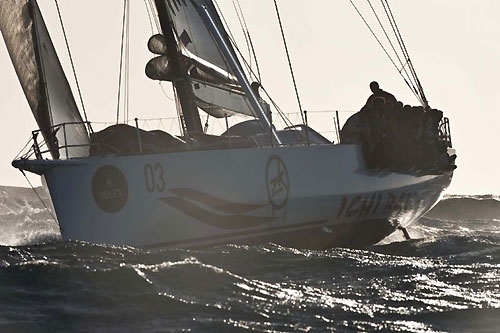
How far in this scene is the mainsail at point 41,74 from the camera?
570 inches

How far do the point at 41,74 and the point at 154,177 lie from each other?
7.99 ft

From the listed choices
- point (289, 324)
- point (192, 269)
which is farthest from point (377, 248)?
point (289, 324)

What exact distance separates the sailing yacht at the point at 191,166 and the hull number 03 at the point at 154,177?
16 millimetres

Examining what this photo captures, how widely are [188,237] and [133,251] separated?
5.71ft

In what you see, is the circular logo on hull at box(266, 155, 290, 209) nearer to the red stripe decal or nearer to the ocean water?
the red stripe decal

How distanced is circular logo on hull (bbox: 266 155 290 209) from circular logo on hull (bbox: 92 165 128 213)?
260cm

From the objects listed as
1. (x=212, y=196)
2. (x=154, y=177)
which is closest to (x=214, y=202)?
(x=212, y=196)

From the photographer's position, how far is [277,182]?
15.4 meters

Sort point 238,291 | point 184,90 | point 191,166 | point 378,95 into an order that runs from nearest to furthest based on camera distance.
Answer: point 238,291
point 191,166
point 184,90
point 378,95

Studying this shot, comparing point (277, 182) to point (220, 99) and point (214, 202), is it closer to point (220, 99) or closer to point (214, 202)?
point (214, 202)

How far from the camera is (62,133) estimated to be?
563 inches

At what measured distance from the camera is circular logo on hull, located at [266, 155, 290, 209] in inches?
601

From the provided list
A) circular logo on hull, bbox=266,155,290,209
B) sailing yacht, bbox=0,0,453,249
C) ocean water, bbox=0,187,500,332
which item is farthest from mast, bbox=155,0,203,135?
ocean water, bbox=0,187,500,332

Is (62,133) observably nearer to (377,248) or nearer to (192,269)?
(192,269)
